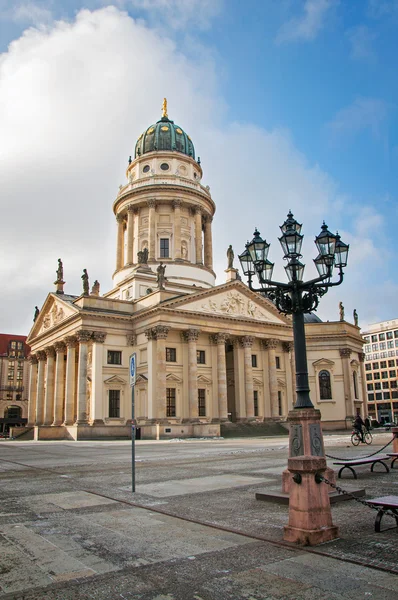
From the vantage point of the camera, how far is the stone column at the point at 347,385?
61656mm

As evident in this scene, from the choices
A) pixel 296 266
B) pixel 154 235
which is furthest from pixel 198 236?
pixel 296 266

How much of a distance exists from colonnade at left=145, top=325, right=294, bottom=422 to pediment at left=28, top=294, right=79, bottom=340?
942 centimetres

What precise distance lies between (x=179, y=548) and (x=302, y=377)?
5395 millimetres

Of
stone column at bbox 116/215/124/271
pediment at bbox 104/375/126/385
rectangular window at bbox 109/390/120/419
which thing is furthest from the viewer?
stone column at bbox 116/215/124/271

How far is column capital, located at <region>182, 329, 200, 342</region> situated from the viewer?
1934 inches

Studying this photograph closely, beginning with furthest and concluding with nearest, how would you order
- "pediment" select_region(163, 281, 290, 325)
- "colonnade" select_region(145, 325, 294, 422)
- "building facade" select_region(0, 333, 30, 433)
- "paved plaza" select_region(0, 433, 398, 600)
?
"building facade" select_region(0, 333, 30, 433), "pediment" select_region(163, 281, 290, 325), "colonnade" select_region(145, 325, 294, 422), "paved plaza" select_region(0, 433, 398, 600)

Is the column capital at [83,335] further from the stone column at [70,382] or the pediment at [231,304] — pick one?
the pediment at [231,304]

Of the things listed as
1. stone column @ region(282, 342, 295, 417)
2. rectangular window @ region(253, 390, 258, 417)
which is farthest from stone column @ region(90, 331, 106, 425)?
stone column @ region(282, 342, 295, 417)

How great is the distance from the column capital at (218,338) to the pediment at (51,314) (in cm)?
1373

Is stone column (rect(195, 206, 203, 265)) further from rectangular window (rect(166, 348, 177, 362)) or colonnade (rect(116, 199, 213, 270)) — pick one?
rectangular window (rect(166, 348, 177, 362))

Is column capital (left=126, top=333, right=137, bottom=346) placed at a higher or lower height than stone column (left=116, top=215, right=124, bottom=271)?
lower

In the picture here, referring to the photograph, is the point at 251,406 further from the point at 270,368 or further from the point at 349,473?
the point at 349,473

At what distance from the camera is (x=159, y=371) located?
46.8 m

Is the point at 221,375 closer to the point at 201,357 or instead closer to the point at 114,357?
the point at 201,357
